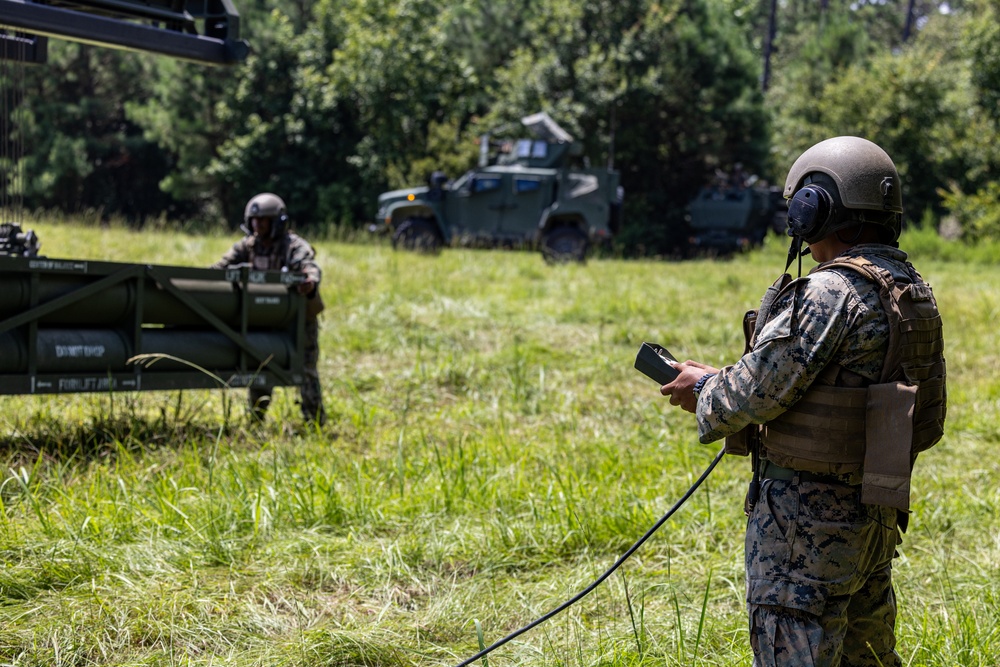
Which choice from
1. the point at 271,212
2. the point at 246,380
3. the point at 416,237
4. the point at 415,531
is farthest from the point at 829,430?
the point at 416,237

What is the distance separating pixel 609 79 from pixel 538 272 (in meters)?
12.8

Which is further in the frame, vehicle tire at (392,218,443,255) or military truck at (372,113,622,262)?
military truck at (372,113,622,262)

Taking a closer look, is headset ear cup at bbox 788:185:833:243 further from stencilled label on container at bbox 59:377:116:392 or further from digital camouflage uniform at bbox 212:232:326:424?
digital camouflage uniform at bbox 212:232:326:424

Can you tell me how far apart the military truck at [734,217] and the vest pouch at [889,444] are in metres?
21.0

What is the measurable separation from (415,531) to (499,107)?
22166 mm

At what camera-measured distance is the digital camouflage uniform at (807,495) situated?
247cm

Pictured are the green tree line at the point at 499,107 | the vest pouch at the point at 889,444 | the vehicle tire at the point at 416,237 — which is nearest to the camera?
the vest pouch at the point at 889,444

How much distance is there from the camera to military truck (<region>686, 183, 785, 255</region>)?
75.7 feet

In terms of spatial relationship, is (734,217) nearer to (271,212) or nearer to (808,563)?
(271,212)

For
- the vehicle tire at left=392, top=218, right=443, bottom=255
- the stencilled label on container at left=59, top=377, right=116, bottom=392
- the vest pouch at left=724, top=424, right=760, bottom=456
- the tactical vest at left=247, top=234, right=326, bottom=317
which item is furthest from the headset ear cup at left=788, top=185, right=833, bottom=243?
the vehicle tire at left=392, top=218, right=443, bottom=255

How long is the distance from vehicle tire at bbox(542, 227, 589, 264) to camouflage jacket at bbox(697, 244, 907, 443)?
14.3 meters

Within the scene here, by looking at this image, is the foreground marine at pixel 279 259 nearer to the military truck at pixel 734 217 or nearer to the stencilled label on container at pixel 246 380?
the stencilled label on container at pixel 246 380

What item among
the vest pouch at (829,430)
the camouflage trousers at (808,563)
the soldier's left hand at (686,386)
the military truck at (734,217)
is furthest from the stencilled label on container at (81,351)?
the military truck at (734,217)

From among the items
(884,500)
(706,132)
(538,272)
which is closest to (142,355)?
(884,500)
